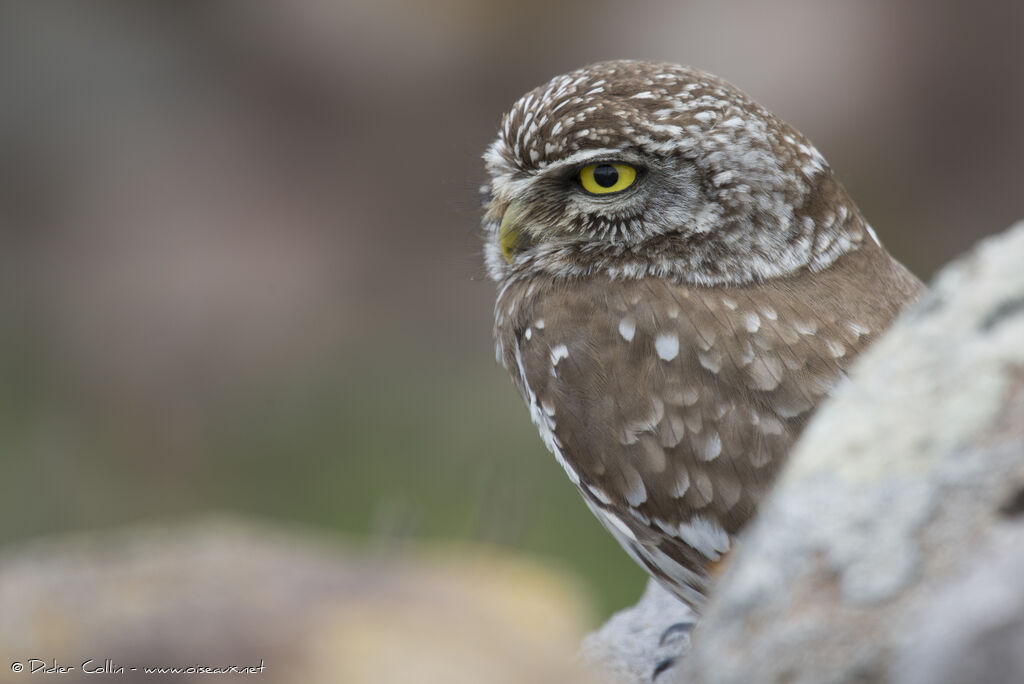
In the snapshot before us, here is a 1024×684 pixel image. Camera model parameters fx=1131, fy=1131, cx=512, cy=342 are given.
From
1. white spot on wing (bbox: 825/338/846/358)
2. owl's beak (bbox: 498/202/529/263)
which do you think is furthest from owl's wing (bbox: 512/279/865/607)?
owl's beak (bbox: 498/202/529/263)

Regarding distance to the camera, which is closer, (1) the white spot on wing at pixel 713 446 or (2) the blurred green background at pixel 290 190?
(1) the white spot on wing at pixel 713 446

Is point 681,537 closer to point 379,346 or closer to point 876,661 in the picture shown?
point 876,661

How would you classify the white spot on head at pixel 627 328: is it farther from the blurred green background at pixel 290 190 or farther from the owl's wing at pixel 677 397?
the blurred green background at pixel 290 190

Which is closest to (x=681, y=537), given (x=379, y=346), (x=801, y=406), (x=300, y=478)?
(x=801, y=406)

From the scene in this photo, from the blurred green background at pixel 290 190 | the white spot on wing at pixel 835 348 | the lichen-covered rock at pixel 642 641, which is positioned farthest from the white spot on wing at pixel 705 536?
the blurred green background at pixel 290 190

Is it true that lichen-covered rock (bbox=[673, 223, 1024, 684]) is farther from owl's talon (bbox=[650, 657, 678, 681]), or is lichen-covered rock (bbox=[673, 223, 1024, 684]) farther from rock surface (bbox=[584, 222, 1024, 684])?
owl's talon (bbox=[650, 657, 678, 681])

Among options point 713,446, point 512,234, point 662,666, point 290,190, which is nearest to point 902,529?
point 713,446
